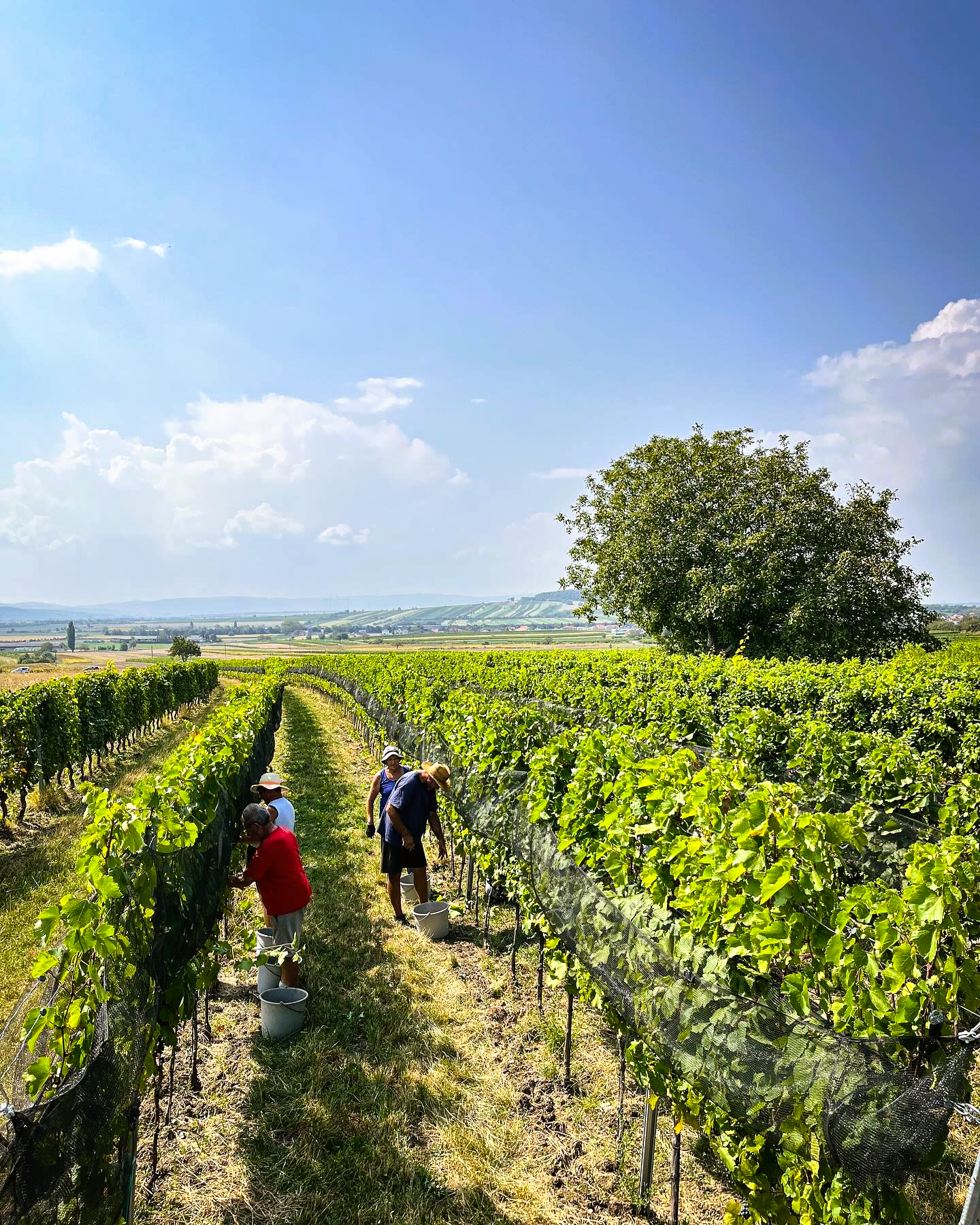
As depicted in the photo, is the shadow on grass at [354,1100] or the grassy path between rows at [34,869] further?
the grassy path between rows at [34,869]

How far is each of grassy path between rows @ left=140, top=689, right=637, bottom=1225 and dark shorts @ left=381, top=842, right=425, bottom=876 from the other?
2.10ft

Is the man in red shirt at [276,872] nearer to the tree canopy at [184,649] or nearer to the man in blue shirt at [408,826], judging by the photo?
the man in blue shirt at [408,826]

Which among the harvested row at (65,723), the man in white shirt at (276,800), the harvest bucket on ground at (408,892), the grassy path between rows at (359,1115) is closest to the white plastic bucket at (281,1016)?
the grassy path between rows at (359,1115)

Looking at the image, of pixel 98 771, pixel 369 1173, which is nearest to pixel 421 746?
pixel 369 1173

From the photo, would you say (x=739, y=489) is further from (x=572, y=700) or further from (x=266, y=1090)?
(x=266, y=1090)

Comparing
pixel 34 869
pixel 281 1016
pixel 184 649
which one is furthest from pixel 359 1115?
pixel 184 649

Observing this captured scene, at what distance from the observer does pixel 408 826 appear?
22.2ft

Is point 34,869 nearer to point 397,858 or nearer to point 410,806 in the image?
point 397,858

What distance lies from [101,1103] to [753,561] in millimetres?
25752

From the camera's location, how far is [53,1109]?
2250 mm

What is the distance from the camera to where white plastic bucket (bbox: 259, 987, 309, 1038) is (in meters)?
5.03

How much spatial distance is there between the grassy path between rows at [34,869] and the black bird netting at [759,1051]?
15.7ft

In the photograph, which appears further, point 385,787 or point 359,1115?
point 385,787

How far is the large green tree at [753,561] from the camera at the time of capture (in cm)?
2429
